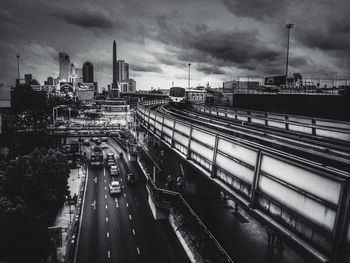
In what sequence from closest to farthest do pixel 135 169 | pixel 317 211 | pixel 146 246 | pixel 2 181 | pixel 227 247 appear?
pixel 317 211 → pixel 227 247 → pixel 146 246 → pixel 2 181 → pixel 135 169

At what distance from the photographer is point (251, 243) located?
11.6 meters

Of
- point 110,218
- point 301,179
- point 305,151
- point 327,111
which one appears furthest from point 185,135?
point 327,111

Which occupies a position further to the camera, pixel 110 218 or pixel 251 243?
pixel 110 218

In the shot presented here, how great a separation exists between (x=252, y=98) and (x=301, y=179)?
34714mm

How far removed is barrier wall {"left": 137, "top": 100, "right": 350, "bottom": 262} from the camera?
4113 millimetres

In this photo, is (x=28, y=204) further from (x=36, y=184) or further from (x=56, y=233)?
(x=56, y=233)

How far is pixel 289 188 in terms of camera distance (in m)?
5.07

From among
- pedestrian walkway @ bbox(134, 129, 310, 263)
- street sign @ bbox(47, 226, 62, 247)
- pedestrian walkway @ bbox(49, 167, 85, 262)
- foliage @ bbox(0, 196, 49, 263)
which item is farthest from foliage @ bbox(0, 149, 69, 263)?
pedestrian walkway @ bbox(134, 129, 310, 263)

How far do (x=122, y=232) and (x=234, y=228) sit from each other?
13.2 metres

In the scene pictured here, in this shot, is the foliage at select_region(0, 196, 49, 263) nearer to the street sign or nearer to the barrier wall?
the street sign

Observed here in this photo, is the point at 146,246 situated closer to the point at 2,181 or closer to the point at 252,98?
the point at 2,181

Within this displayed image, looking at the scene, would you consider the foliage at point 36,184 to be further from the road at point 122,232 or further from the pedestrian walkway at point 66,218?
the road at point 122,232

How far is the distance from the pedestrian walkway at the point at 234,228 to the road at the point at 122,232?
4918 millimetres

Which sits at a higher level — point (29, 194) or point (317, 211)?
point (317, 211)
